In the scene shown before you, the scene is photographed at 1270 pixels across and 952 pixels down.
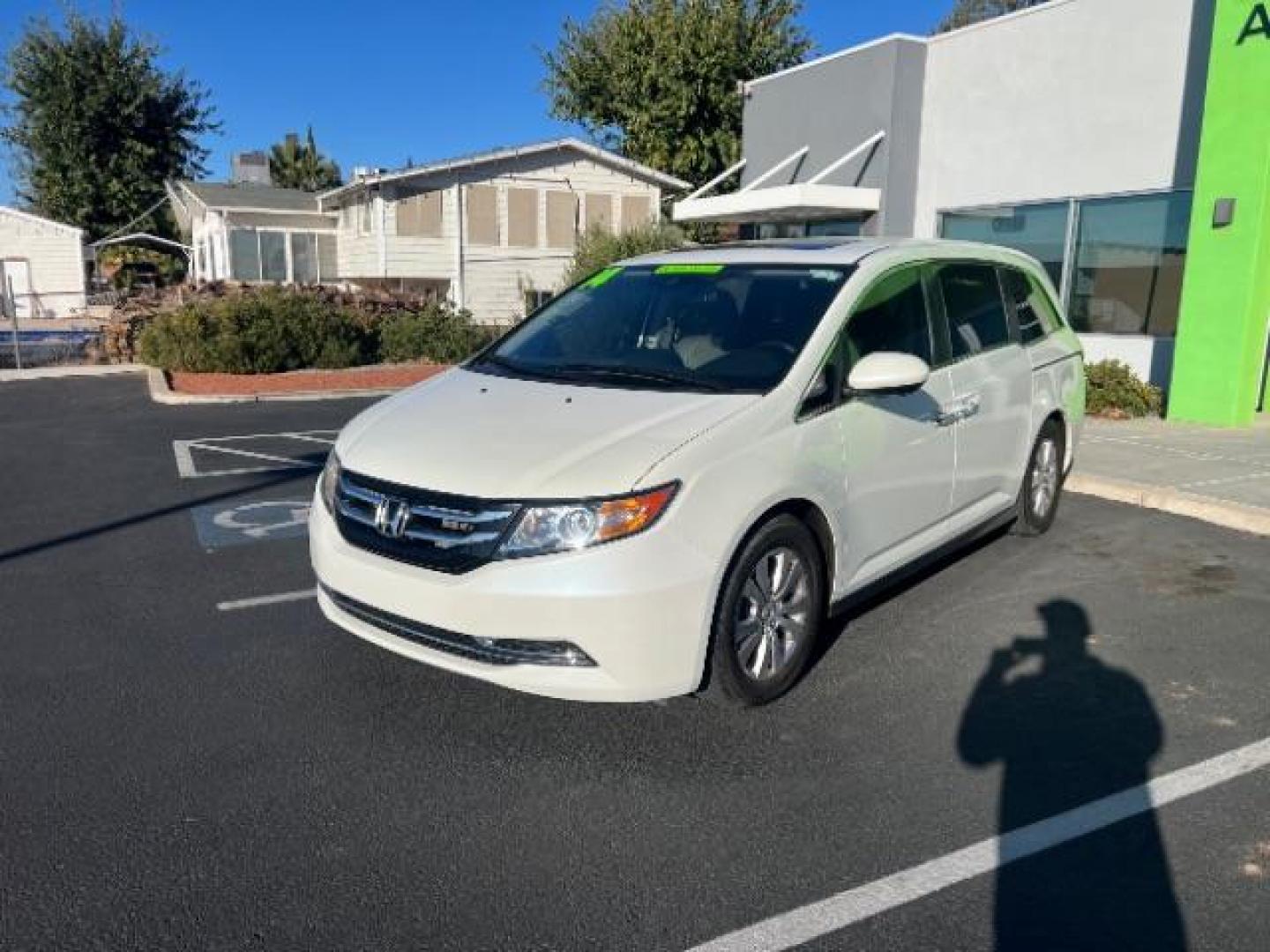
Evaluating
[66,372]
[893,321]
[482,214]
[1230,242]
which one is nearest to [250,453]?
[893,321]

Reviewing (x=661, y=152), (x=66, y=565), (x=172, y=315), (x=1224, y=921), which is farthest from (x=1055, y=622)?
Result: (x=661, y=152)

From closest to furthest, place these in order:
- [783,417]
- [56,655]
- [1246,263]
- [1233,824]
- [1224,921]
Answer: [1224,921] < [1233,824] < [783,417] < [56,655] < [1246,263]

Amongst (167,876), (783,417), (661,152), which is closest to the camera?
(167,876)

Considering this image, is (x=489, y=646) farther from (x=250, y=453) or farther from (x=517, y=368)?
(x=250, y=453)

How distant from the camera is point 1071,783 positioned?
3363mm

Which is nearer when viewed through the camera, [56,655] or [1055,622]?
[56,655]

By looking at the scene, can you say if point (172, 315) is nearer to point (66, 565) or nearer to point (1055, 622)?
point (66, 565)

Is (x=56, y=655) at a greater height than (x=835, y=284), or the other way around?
(x=835, y=284)

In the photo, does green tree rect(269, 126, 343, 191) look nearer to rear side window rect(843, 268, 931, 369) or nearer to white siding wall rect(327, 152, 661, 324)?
white siding wall rect(327, 152, 661, 324)

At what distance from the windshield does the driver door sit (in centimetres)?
29

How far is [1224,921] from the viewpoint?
2.63 m

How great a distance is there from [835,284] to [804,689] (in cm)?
177

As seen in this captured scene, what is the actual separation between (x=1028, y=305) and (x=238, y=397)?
35.8 ft

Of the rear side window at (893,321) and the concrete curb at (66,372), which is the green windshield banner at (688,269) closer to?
the rear side window at (893,321)
